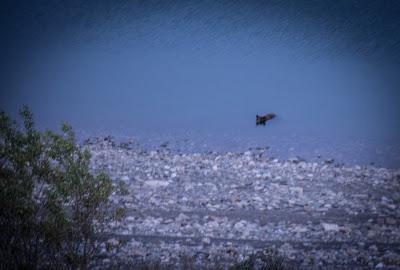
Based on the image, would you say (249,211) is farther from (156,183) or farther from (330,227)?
(156,183)

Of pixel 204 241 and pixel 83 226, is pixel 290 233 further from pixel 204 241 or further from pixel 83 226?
pixel 83 226

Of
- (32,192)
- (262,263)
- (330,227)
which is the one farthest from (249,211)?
(32,192)

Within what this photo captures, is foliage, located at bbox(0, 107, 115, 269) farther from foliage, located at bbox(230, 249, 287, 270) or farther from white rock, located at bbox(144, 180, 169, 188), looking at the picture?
white rock, located at bbox(144, 180, 169, 188)

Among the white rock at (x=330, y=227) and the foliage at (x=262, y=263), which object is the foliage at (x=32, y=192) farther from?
the white rock at (x=330, y=227)

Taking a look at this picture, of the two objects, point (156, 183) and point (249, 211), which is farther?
point (156, 183)

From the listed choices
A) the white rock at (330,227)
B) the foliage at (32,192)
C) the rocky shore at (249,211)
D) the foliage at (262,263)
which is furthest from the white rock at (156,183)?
the foliage at (32,192)

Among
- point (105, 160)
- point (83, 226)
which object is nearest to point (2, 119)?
point (83, 226)

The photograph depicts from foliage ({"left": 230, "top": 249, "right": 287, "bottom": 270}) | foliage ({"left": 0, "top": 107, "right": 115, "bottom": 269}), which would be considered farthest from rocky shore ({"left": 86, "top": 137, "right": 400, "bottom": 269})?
foliage ({"left": 0, "top": 107, "right": 115, "bottom": 269})
